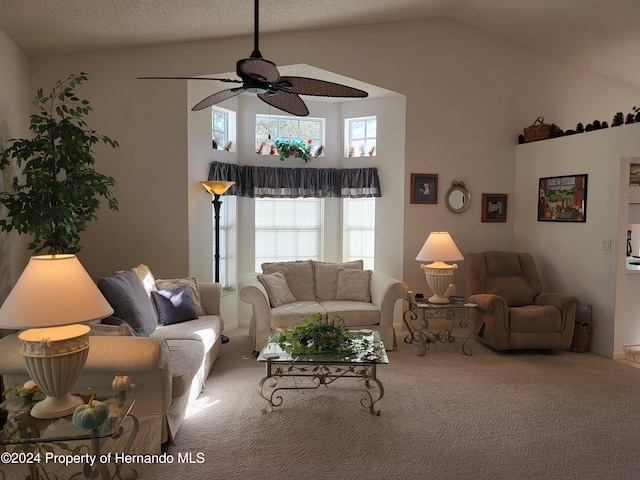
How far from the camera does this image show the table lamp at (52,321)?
2066 mm

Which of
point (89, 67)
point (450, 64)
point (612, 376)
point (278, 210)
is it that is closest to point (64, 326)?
point (89, 67)

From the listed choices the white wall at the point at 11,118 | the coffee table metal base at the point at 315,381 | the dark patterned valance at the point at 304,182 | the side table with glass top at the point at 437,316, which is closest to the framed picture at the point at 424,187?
the dark patterned valance at the point at 304,182

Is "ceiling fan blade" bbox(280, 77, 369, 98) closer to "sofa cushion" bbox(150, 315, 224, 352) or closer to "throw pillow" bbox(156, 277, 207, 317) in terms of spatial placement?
"sofa cushion" bbox(150, 315, 224, 352)

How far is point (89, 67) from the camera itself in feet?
15.5

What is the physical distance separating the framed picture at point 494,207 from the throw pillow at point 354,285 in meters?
1.71

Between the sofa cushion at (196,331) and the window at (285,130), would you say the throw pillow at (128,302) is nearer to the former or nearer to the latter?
the sofa cushion at (196,331)

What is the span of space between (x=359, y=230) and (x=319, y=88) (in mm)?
3529

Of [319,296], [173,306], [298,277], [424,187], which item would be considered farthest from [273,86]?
[424,187]

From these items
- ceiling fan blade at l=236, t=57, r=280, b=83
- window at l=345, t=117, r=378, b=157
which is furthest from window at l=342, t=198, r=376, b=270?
ceiling fan blade at l=236, t=57, r=280, b=83

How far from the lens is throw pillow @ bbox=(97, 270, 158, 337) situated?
11.3 feet

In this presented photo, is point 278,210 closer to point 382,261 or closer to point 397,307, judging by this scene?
point 382,261

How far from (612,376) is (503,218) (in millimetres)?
2260

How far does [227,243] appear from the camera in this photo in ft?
18.9

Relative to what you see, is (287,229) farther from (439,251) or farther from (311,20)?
(311,20)
